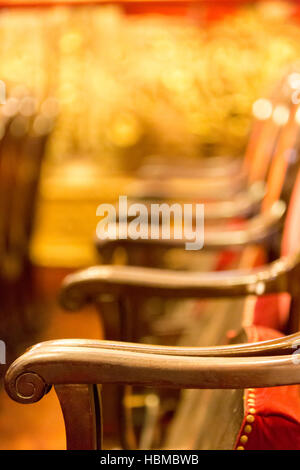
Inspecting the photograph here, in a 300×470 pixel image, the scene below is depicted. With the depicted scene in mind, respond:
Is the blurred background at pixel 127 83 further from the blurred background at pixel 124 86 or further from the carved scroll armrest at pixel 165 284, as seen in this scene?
the carved scroll armrest at pixel 165 284

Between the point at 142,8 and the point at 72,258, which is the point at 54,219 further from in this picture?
the point at 142,8

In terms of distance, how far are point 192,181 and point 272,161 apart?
2.24 feet

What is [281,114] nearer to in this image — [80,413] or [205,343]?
[205,343]

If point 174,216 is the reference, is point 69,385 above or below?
above

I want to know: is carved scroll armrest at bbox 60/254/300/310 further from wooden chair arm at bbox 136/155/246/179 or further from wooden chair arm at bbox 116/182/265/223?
wooden chair arm at bbox 136/155/246/179

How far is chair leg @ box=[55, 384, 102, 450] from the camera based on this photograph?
2.09 feet

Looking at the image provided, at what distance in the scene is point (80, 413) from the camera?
64cm

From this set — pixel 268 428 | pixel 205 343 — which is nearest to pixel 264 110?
pixel 205 343

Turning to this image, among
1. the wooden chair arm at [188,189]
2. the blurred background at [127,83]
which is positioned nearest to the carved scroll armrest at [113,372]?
the wooden chair arm at [188,189]

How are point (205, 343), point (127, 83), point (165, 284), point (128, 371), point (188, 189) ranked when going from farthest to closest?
point (127, 83) → point (188, 189) → point (205, 343) → point (165, 284) → point (128, 371)

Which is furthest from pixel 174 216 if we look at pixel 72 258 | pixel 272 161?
pixel 72 258

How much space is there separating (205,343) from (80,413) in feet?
2.16

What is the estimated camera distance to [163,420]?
1.25 meters

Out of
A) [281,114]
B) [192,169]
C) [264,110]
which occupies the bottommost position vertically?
[192,169]
